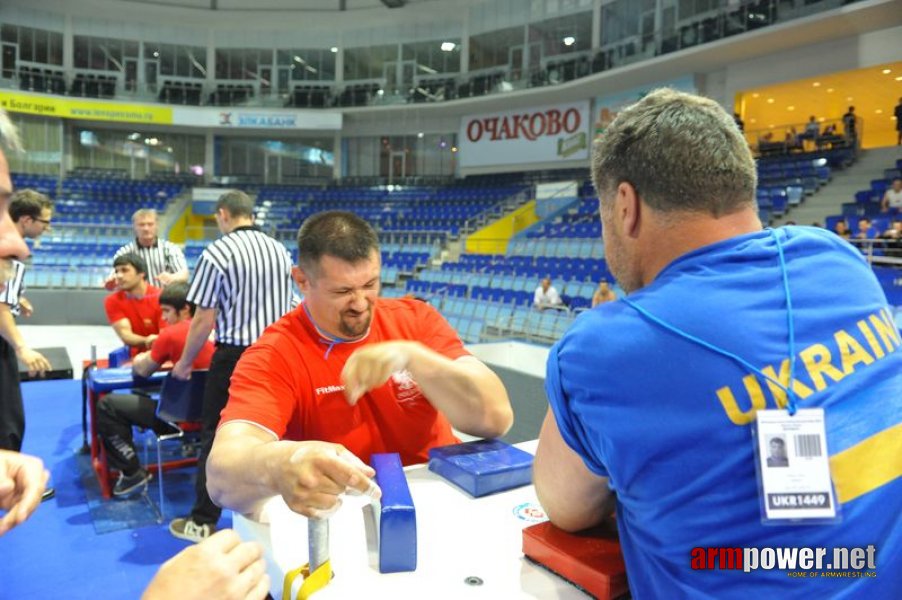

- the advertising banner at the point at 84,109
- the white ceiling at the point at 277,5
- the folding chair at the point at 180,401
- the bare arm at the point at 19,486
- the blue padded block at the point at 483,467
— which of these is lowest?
the folding chair at the point at 180,401

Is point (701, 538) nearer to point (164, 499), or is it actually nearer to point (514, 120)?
point (164, 499)

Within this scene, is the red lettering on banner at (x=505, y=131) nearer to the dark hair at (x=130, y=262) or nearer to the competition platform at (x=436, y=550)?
the dark hair at (x=130, y=262)

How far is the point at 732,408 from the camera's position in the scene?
2.64ft

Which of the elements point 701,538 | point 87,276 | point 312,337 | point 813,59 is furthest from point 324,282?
point 813,59

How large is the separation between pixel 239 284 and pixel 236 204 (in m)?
0.53

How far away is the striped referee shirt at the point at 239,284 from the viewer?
10.5ft

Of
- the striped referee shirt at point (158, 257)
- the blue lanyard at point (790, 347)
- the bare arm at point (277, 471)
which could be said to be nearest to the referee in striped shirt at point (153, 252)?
the striped referee shirt at point (158, 257)

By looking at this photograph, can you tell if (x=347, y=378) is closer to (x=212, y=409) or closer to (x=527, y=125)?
(x=212, y=409)

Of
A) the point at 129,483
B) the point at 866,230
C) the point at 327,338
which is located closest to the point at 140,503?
the point at 129,483

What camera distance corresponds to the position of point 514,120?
18.6 meters

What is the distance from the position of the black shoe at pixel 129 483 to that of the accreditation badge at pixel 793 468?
12.7ft

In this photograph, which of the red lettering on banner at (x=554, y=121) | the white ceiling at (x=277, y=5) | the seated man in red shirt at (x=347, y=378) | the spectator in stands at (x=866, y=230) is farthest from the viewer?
the white ceiling at (x=277, y=5)

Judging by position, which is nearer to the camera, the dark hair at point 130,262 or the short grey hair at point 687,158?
the short grey hair at point 687,158

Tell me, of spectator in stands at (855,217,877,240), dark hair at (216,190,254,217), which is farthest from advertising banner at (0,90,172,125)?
spectator in stands at (855,217,877,240)
